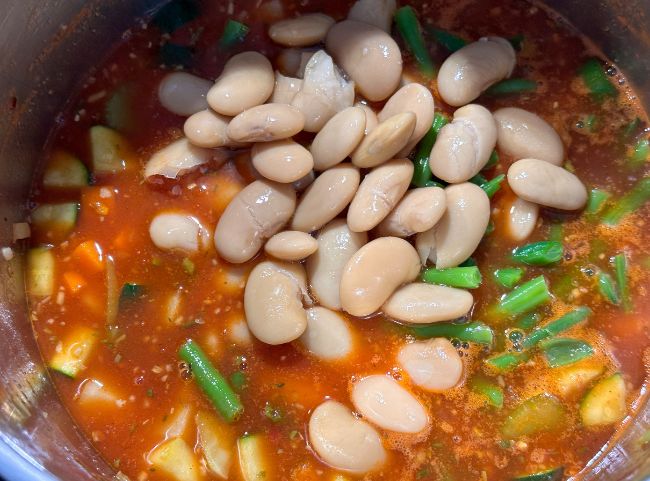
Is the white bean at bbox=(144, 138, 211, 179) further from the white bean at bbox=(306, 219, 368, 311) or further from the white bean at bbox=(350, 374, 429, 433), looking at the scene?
the white bean at bbox=(350, 374, 429, 433)

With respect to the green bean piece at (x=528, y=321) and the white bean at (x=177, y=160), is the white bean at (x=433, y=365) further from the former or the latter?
the white bean at (x=177, y=160)

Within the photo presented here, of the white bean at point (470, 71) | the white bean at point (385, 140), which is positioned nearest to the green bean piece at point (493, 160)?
the white bean at point (470, 71)

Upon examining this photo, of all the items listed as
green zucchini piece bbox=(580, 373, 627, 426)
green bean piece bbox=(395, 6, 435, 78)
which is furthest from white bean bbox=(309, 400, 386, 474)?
green bean piece bbox=(395, 6, 435, 78)

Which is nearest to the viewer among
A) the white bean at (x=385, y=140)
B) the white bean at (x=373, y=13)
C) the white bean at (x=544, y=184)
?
the white bean at (x=385, y=140)

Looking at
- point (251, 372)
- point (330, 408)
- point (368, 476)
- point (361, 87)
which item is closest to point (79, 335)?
point (251, 372)

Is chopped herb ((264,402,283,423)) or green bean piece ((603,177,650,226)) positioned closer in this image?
chopped herb ((264,402,283,423))

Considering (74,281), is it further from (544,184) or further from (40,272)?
(544,184)
